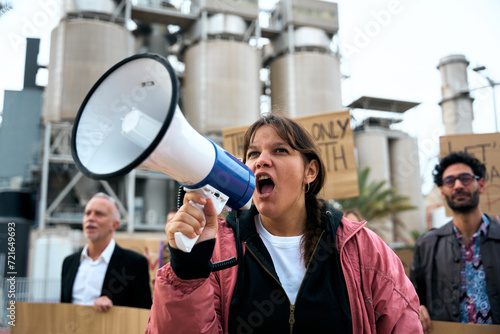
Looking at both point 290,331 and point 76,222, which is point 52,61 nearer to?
point 76,222

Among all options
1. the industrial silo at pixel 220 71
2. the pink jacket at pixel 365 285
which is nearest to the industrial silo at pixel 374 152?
the industrial silo at pixel 220 71

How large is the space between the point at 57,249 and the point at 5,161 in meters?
9.12

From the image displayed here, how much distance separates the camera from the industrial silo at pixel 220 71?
84.1 ft

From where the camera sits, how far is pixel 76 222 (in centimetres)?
2336

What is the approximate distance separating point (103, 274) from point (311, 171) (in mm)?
2257

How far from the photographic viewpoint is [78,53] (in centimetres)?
2348

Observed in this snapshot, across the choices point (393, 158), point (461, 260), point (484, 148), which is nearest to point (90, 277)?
point (461, 260)

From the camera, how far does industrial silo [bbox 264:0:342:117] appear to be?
28.4 meters

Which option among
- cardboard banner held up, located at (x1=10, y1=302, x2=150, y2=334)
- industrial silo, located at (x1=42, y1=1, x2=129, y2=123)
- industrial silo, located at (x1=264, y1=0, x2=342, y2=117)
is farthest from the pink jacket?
industrial silo, located at (x1=264, y1=0, x2=342, y2=117)

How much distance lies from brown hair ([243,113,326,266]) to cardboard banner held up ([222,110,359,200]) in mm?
3655

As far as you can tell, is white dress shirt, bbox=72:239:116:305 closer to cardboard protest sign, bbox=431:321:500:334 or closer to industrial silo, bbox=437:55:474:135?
cardboard protest sign, bbox=431:321:500:334

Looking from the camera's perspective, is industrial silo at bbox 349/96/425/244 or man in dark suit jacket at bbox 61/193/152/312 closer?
man in dark suit jacket at bbox 61/193/152/312

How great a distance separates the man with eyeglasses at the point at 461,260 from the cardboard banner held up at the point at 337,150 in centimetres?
224

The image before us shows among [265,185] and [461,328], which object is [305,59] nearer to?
[461,328]
